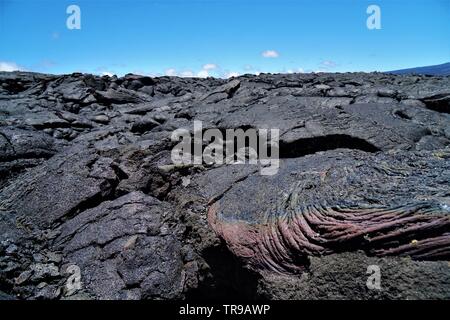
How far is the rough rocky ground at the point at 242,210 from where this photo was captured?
13.1 feet

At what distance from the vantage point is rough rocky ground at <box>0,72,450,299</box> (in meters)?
3.98

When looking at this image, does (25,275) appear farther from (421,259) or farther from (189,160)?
(421,259)

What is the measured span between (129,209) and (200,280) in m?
2.07

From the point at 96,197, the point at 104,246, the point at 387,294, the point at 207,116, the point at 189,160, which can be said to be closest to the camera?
the point at 387,294

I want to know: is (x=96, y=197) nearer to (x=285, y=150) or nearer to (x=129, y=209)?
(x=129, y=209)

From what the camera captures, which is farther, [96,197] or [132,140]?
[132,140]

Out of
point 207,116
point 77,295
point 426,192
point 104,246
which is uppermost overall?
point 207,116

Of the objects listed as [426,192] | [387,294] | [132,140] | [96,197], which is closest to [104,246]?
[96,197]

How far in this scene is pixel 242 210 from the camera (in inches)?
220

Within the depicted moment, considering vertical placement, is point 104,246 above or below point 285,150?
below

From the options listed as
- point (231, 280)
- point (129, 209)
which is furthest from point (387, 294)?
point (129, 209)

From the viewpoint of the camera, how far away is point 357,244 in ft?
13.3

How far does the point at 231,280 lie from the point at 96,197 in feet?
11.9

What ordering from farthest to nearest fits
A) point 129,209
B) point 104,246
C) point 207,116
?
point 207,116, point 129,209, point 104,246
